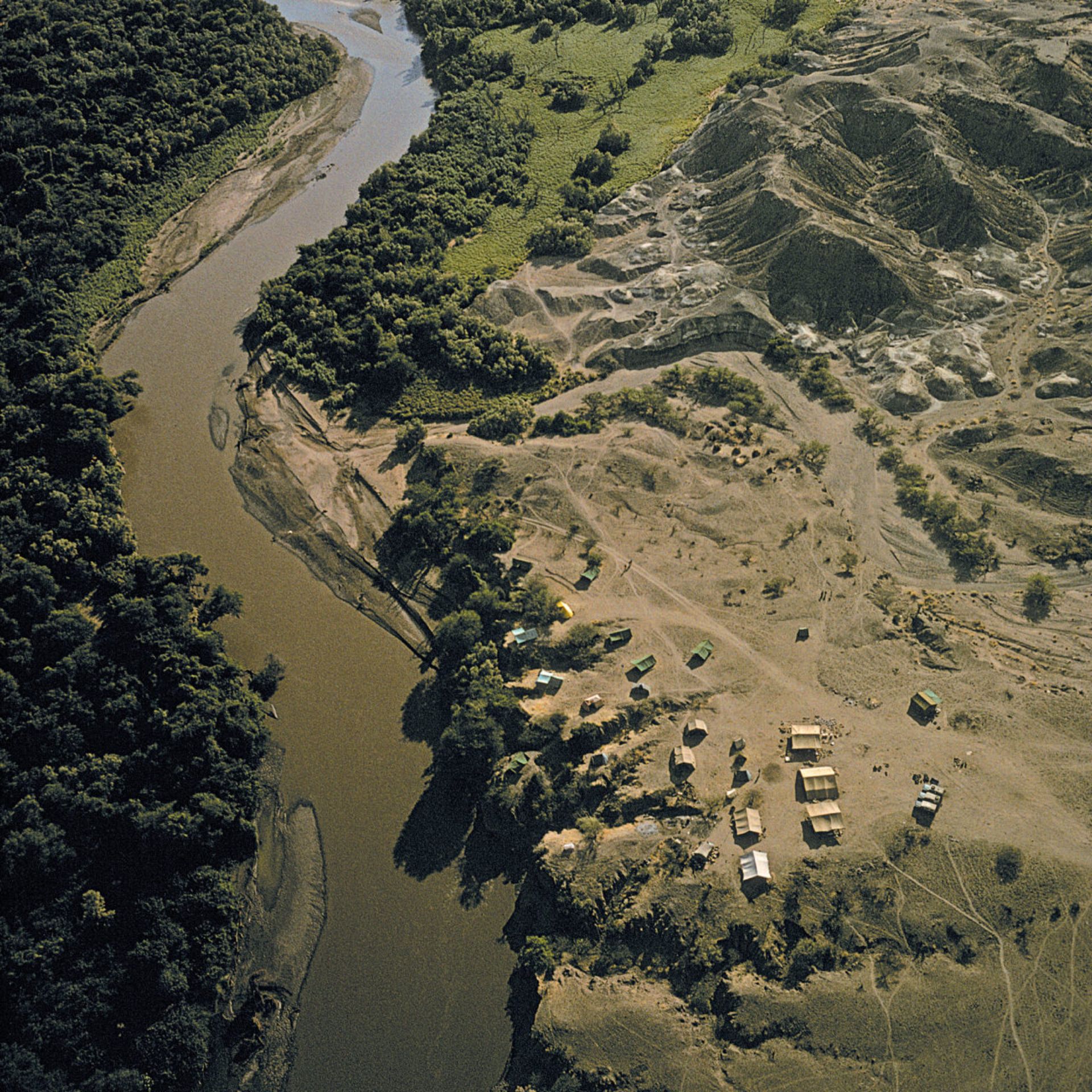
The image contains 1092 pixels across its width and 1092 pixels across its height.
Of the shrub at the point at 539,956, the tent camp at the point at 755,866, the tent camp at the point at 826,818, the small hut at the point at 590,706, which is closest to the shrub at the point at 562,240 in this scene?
the small hut at the point at 590,706

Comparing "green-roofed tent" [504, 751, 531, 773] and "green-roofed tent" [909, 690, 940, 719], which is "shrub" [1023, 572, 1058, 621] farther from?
"green-roofed tent" [504, 751, 531, 773]

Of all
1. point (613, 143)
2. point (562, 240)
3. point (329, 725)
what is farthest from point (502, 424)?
point (613, 143)

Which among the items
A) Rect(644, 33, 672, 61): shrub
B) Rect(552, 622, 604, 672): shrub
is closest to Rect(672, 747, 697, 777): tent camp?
Rect(552, 622, 604, 672): shrub

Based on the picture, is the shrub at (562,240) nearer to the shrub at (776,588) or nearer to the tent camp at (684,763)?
the shrub at (776,588)

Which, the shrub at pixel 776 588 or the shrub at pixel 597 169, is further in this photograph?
the shrub at pixel 597 169

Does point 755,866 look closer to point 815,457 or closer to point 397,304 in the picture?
point 815,457

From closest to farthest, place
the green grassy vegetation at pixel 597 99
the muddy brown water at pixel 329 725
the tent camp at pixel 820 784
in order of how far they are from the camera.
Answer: the muddy brown water at pixel 329 725
the tent camp at pixel 820 784
the green grassy vegetation at pixel 597 99

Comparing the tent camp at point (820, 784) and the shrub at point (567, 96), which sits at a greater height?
the shrub at point (567, 96)
